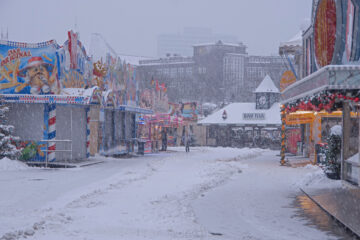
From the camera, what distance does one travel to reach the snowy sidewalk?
9537 mm

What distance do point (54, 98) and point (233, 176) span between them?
8274 mm

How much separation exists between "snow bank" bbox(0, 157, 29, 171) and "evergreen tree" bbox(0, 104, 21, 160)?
564 millimetres

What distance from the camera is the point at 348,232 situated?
8.98m

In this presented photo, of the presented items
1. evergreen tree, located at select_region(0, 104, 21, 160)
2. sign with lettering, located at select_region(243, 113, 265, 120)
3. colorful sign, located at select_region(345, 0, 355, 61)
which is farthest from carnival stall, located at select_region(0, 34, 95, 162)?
sign with lettering, located at select_region(243, 113, 265, 120)

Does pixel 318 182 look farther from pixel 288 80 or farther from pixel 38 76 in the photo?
pixel 38 76

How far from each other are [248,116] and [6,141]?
36270 millimetres

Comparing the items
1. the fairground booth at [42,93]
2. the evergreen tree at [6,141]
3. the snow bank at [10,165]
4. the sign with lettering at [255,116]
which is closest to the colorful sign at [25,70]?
the fairground booth at [42,93]

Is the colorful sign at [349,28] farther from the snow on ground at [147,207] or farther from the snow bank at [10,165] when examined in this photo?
the snow bank at [10,165]

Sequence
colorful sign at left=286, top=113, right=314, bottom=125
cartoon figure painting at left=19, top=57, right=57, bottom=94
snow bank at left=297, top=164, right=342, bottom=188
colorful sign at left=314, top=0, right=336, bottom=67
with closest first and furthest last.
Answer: colorful sign at left=314, top=0, right=336, bottom=67 < snow bank at left=297, top=164, right=342, bottom=188 < cartoon figure painting at left=19, top=57, right=57, bottom=94 < colorful sign at left=286, top=113, right=314, bottom=125

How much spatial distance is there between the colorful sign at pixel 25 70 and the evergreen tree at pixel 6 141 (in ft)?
3.30

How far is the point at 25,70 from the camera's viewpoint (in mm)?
21969

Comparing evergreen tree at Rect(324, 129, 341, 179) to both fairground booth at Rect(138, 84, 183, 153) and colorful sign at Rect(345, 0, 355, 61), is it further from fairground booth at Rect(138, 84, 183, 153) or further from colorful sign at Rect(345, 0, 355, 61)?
fairground booth at Rect(138, 84, 183, 153)

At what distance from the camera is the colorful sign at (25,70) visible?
71.8ft

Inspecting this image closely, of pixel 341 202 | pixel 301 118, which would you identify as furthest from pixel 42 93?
pixel 341 202
